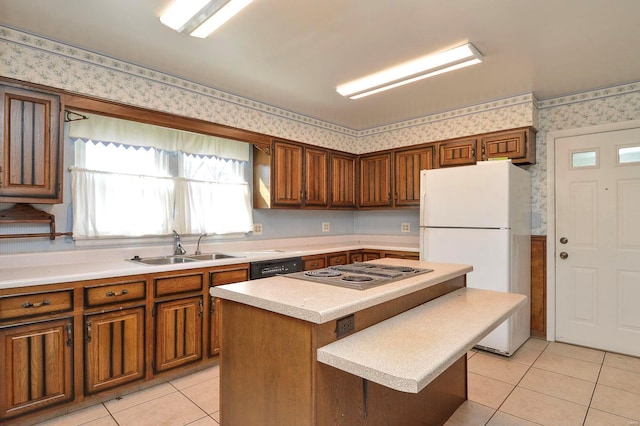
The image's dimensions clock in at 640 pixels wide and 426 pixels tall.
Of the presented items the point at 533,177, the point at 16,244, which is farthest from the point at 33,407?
the point at 533,177

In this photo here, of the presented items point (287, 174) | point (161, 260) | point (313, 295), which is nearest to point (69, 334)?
point (161, 260)

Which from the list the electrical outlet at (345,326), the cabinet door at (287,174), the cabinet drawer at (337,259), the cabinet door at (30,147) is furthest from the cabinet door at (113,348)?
the cabinet drawer at (337,259)

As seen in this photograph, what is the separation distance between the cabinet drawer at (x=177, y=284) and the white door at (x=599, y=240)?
347 cm

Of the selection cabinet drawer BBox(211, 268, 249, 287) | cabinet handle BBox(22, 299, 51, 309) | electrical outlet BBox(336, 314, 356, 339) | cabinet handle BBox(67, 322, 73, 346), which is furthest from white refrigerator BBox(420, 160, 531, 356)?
cabinet handle BBox(22, 299, 51, 309)

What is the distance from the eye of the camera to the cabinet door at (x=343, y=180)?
4.46 m

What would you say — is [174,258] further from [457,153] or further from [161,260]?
[457,153]

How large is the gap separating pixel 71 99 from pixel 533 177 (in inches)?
164

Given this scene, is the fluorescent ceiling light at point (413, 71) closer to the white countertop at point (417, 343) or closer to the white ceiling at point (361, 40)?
the white ceiling at point (361, 40)

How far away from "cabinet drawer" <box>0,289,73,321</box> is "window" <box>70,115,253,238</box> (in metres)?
0.69

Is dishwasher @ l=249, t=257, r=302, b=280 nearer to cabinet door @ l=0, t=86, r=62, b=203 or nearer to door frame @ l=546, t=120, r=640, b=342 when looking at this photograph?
cabinet door @ l=0, t=86, r=62, b=203

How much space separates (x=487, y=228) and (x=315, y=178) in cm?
196

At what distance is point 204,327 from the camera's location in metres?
2.82

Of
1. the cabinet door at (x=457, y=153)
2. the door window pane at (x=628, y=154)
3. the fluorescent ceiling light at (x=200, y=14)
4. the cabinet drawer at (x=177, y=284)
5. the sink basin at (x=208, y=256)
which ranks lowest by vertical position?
the cabinet drawer at (x=177, y=284)

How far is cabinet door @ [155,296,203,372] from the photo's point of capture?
2572mm
